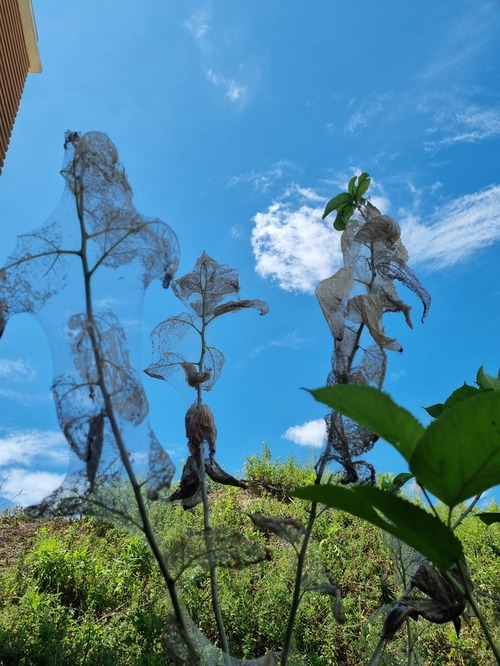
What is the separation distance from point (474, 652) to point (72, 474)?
1938 mm

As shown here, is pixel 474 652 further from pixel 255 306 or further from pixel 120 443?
pixel 120 443

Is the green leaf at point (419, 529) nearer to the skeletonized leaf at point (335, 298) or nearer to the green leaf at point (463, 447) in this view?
the green leaf at point (463, 447)

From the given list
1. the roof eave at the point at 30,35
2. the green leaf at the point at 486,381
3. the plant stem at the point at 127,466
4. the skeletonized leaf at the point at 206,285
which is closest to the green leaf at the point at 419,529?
the plant stem at the point at 127,466

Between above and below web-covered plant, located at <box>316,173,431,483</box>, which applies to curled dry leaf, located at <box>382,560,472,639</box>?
below

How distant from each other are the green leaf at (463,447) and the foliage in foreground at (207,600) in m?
Answer: 1.09

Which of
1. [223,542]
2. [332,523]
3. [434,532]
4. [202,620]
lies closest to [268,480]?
[332,523]

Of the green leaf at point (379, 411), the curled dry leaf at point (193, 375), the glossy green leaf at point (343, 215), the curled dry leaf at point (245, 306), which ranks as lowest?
the green leaf at point (379, 411)

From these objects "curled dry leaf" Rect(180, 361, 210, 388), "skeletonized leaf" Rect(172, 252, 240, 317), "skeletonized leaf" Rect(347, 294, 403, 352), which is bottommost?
"curled dry leaf" Rect(180, 361, 210, 388)

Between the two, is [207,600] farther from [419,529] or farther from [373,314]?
[419,529]

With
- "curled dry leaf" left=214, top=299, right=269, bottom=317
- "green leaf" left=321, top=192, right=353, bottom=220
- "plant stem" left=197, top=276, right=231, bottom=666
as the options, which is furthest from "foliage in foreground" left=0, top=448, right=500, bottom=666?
"green leaf" left=321, top=192, right=353, bottom=220

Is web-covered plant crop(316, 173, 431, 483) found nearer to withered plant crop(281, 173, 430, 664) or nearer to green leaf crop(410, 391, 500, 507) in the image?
withered plant crop(281, 173, 430, 664)

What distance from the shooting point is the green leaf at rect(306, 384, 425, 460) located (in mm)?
531

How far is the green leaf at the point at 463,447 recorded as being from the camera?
49cm

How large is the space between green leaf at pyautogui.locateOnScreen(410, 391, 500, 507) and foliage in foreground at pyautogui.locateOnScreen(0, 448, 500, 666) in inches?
42.9
